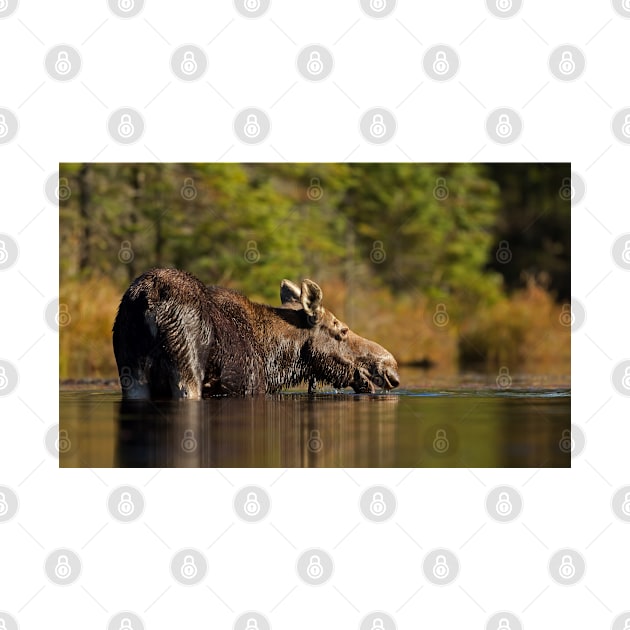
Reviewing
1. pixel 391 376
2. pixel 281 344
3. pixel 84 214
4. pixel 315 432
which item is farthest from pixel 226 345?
pixel 84 214

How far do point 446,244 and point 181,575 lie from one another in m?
34.3

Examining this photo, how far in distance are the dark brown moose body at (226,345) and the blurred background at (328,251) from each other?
6016 mm

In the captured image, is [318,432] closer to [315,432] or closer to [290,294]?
[315,432]

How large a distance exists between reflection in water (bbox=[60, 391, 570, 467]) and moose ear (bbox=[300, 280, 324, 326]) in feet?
4.47

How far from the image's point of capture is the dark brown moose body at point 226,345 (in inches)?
563

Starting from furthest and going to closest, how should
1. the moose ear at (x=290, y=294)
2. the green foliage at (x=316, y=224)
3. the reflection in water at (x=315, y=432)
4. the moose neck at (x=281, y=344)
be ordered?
1. the green foliage at (x=316, y=224)
2. the moose ear at (x=290, y=294)
3. the moose neck at (x=281, y=344)
4. the reflection in water at (x=315, y=432)

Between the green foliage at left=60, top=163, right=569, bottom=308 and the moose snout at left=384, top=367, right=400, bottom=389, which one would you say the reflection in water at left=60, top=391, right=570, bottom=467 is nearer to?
the moose snout at left=384, top=367, right=400, bottom=389

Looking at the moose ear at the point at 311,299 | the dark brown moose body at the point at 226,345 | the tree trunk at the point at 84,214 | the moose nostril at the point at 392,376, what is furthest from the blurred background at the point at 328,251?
the moose ear at the point at 311,299

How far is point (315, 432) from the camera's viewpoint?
12695mm

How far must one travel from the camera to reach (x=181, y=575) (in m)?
10.6

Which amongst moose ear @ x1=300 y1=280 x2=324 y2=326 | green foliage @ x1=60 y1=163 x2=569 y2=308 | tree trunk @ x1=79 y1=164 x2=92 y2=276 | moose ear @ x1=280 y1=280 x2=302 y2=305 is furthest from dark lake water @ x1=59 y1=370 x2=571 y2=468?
tree trunk @ x1=79 y1=164 x2=92 y2=276

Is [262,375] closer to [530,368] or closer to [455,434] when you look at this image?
[455,434]

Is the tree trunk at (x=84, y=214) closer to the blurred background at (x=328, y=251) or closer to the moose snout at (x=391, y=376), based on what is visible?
the blurred background at (x=328, y=251)

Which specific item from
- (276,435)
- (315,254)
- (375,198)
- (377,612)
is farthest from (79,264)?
(377,612)
